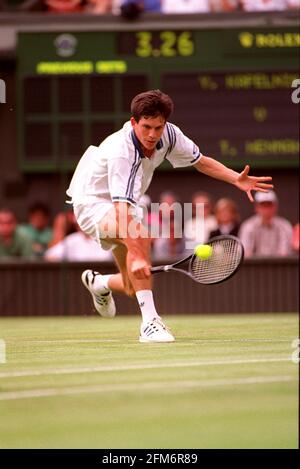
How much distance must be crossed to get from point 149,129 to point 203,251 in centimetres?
90

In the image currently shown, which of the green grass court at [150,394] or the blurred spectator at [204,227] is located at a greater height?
the blurred spectator at [204,227]

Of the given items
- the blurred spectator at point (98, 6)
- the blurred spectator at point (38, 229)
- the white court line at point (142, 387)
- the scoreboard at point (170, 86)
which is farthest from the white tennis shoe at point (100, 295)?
the blurred spectator at point (98, 6)

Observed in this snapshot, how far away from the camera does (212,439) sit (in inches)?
161

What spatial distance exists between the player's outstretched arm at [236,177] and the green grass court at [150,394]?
0.79 metres

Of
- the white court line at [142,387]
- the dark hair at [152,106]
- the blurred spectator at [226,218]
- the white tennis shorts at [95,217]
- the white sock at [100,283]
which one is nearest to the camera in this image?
the white court line at [142,387]

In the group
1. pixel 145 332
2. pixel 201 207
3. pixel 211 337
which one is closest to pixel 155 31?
pixel 201 207

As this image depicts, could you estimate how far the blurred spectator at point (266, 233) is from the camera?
36.7ft

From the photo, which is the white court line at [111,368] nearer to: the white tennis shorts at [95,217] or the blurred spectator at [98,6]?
the white tennis shorts at [95,217]

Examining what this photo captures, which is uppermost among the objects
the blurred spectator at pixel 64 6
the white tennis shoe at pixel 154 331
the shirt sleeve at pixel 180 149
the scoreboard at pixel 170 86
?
A: the blurred spectator at pixel 64 6

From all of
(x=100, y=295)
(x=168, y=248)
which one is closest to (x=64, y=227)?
(x=168, y=248)

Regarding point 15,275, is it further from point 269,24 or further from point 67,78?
A: point 269,24

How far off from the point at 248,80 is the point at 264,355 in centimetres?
692

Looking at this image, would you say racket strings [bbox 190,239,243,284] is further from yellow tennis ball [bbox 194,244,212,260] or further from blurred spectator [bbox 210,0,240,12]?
blurred spectator [bbox 210,0,240,12]

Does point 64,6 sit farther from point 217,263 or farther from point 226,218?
point 217,263
